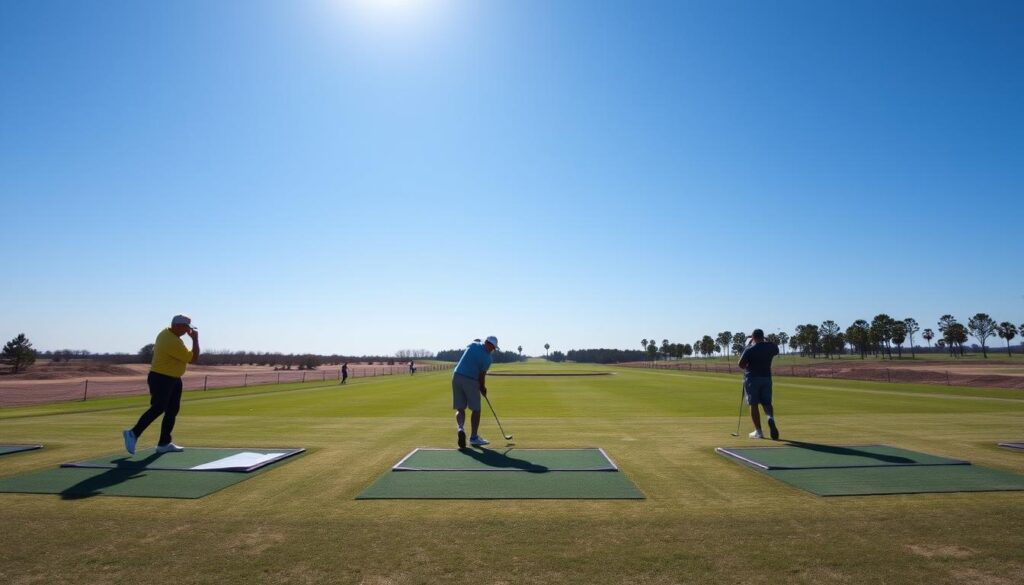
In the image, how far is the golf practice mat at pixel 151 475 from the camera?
20.6 ft

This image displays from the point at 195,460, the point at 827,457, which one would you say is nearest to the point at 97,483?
the point at 195,460

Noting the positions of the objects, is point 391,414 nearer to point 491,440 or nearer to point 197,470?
point 491,440

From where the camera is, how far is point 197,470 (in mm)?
7348

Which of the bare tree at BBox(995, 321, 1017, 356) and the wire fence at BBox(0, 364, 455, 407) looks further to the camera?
the bare tree at BBox(995, 321, 1017, 356)

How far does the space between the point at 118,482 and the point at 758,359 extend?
35.2 ft

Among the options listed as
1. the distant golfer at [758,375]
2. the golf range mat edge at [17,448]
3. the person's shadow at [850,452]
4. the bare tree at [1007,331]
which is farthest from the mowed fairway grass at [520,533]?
the bare tree at [1007,331]

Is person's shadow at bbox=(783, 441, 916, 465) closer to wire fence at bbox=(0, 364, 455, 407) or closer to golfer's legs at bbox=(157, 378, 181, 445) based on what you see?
golfer's legs at bbox=(157, 378, 181, 445)

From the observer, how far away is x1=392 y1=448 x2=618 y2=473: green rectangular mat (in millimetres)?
7535

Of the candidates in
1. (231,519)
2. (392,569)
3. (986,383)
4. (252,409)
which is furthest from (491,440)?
(986,383)

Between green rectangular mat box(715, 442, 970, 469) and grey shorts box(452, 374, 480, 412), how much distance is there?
4.37 meters

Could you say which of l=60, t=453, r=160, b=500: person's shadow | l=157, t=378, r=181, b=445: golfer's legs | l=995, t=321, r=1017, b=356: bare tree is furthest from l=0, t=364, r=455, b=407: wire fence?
l=995, t=321, r=1017, b=356: bare tree

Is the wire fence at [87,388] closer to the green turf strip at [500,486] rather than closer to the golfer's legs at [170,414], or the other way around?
the golfer's legs at [170,414]

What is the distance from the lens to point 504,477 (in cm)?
699

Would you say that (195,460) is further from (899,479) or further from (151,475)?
(899,479)
